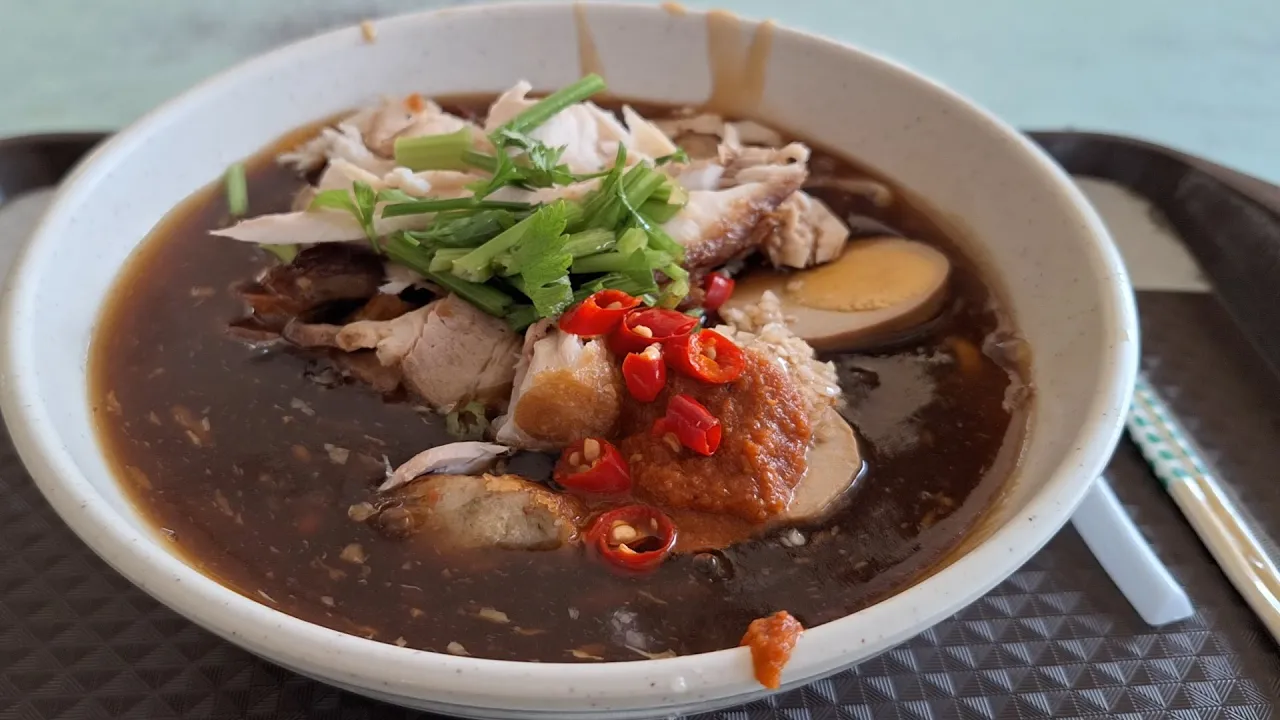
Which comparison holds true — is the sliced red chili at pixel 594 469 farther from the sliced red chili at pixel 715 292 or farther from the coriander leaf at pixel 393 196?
the coriander leaf at pixel 393 196

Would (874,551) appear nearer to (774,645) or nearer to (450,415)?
(774,645)

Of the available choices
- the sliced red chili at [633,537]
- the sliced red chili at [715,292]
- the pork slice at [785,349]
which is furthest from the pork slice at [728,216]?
the sliced red chili at [633,537]

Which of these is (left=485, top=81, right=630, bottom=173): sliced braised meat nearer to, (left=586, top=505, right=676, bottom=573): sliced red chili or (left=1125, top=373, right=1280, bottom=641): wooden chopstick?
(left=586, top=505, right=676, bottom=573): sliced red chili

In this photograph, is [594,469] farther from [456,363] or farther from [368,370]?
[368,370]

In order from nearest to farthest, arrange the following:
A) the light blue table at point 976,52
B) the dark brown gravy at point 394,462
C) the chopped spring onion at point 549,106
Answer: the dark brown gravy at point 394,462, the chopped spring onion at point 549,106, the light blue table at point 976,52

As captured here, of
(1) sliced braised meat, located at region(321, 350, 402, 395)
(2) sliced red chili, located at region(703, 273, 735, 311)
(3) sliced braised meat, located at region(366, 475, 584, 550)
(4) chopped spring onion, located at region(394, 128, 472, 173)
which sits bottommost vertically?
(3) sliced braised meat, located at region(366, 475, 584, 550)

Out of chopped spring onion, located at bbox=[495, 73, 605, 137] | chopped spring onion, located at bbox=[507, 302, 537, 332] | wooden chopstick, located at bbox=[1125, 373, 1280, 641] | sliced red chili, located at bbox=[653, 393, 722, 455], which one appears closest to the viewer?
sliced red chili, located at bbox=[653, 393, 722, 455]

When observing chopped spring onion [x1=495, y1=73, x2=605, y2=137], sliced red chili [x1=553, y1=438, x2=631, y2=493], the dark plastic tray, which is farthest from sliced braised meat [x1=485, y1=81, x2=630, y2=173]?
the dark plastic tray
